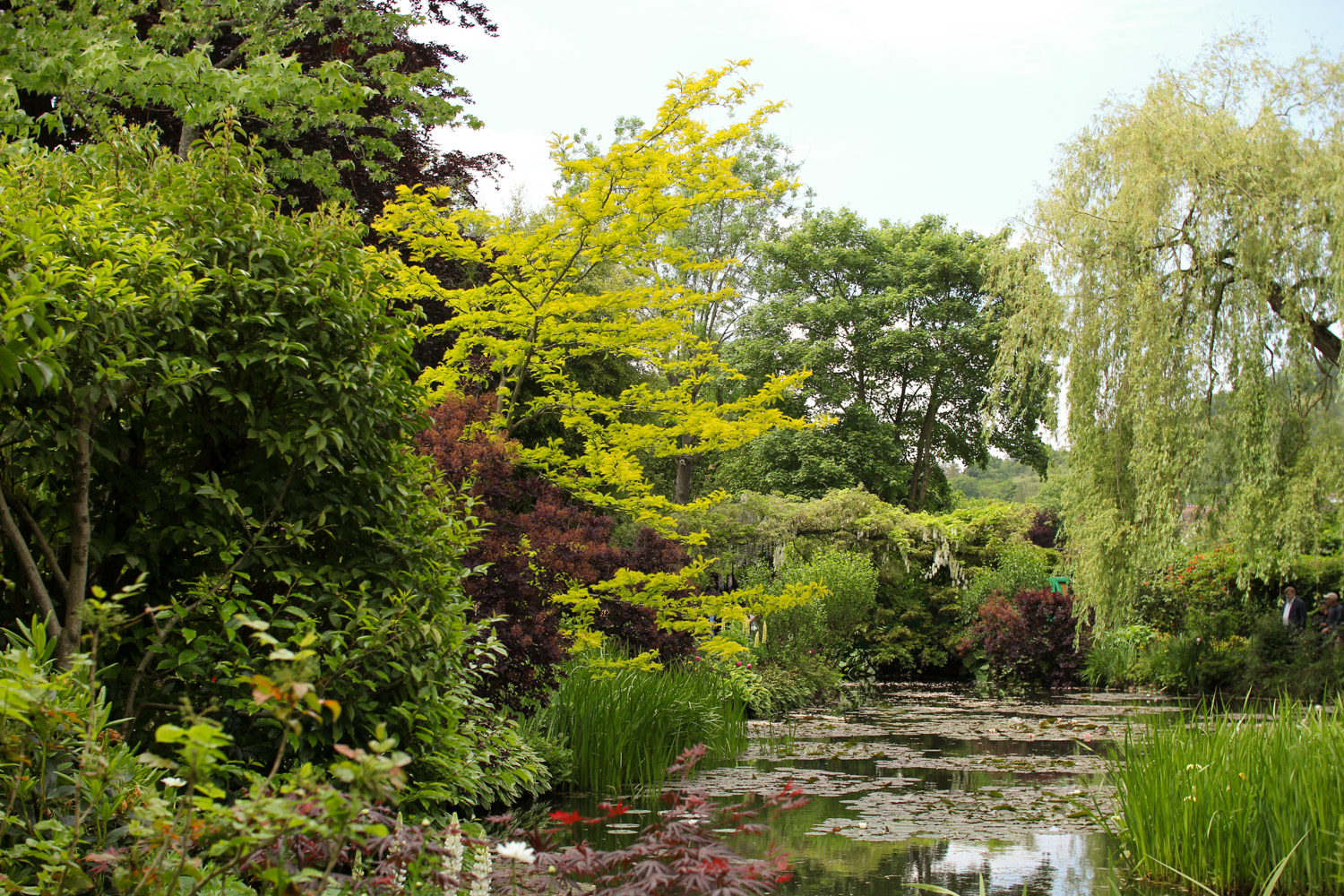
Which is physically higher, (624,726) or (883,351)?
(883,351)

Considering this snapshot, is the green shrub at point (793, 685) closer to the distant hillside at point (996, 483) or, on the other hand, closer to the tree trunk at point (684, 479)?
the tree trunk at point (684, 479)

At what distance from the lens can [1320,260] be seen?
10750mm

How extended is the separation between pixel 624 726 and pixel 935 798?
2218 mm

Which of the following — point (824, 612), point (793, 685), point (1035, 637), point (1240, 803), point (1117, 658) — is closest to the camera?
point (1240, 803)

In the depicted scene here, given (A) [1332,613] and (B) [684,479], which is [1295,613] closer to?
(A) [1332,613]

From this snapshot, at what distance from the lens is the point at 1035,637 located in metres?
16.5

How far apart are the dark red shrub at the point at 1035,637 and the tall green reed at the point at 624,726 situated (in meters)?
10.0

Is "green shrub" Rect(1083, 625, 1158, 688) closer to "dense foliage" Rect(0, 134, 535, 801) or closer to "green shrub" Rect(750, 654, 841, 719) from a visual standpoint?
"green shrub" Rect(750, 654, 841, 719)

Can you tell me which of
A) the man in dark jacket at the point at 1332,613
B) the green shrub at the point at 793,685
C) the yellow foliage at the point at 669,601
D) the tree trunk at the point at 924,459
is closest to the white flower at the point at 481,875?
the yellow foliage at the point at 669,601

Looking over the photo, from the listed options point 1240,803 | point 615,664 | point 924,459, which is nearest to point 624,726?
point 615,664

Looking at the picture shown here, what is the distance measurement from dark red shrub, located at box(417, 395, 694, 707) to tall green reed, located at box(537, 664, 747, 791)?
38 cm

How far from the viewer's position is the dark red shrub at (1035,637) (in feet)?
53.7

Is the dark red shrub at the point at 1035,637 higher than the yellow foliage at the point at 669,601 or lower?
lower

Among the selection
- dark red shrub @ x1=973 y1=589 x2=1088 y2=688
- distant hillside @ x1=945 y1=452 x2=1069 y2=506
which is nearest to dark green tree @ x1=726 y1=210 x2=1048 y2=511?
dark red shrub @ x1=973 y1=589 x2=1088 y2=688
